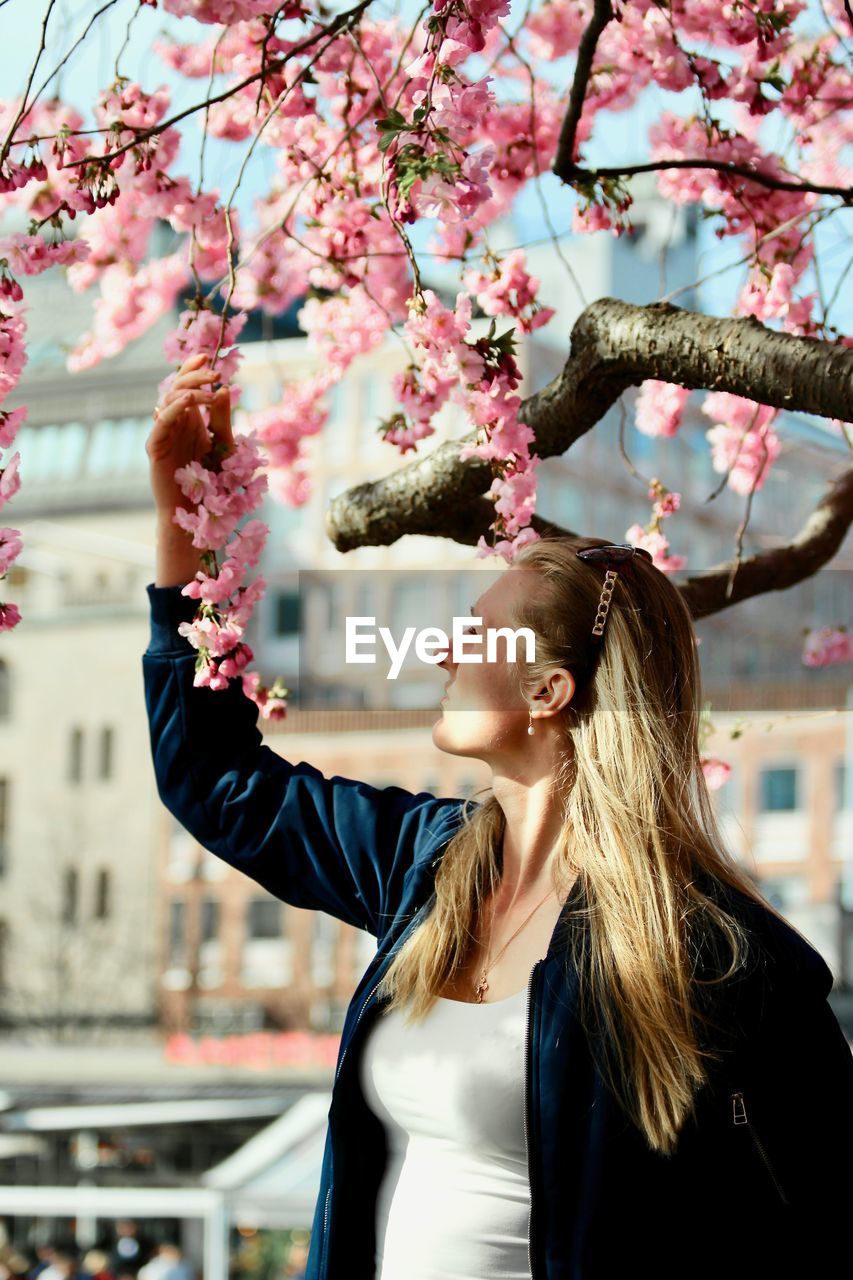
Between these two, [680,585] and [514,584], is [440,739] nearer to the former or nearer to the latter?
[514,584]

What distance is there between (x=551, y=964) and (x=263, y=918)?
92.1 ft

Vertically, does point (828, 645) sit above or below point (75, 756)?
below

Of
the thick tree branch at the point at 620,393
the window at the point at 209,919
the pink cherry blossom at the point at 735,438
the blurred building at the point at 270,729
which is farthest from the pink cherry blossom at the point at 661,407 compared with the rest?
the window at the point at 209,919

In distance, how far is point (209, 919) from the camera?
1161 inches

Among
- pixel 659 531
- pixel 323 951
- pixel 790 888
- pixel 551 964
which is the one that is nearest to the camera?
pixel 551 964

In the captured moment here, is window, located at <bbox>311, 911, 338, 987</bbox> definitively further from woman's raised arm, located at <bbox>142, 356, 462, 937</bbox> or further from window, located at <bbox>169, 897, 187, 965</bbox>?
woman's raised arm, located at <bbox>142, 356, 462, 937</bbox>

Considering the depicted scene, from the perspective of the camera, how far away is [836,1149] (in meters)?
1.60

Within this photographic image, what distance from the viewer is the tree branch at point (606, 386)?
75.1 inches

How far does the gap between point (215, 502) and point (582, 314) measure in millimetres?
533

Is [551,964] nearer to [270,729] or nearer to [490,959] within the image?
[490,959]

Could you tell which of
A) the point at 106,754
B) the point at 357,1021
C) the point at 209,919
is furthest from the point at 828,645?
the point at 106,754

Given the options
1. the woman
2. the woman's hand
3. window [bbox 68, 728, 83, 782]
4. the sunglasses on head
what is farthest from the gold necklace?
window [bbox 68, 728, 83, 782]

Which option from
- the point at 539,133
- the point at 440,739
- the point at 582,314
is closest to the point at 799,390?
the point at 582,314

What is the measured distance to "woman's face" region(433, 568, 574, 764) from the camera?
1835 millimetres
